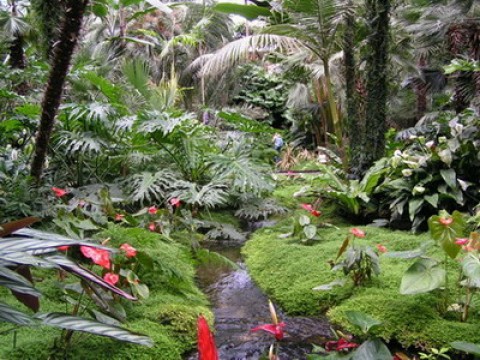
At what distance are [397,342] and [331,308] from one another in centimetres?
52

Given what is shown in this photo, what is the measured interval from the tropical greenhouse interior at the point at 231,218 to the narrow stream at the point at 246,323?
0.04 feet

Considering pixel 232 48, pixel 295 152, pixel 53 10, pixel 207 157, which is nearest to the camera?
pixel 53 10

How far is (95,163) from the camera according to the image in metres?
5.17

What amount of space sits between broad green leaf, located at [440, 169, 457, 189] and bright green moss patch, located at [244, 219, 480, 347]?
61 cm

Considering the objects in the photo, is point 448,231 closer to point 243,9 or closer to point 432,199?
point 432,199

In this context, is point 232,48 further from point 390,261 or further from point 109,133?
point 390,261

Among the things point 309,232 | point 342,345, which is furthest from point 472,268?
point 309,232

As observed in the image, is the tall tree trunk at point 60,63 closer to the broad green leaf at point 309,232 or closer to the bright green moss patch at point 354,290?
the bright green moss patch at point 354,290

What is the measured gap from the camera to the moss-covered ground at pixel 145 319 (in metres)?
1.68

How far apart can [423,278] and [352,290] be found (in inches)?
25.5

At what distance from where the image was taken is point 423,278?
2057 millimetres

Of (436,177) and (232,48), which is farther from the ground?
(232,48)

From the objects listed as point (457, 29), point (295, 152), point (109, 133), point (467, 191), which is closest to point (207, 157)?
point (109, 133)

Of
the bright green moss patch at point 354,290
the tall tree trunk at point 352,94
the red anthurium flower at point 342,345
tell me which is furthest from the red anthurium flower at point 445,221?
the tall tree trunk at point 352,94
